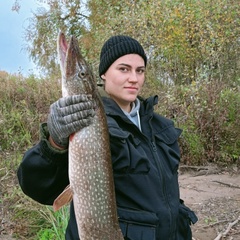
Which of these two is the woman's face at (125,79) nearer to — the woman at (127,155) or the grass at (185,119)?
A: the woman at (127,155)

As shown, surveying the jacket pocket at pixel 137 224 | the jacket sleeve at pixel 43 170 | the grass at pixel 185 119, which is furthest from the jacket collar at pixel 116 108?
the grass at pixel 185 119

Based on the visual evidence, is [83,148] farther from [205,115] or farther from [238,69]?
[238,69]

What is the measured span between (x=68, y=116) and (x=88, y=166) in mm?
245

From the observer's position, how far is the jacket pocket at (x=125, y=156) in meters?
1.63

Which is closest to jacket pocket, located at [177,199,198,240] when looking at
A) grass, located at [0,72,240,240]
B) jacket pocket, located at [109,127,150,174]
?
jacket pocket, located at [109,127,150,174]

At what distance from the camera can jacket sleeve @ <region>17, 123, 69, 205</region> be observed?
1547 mm

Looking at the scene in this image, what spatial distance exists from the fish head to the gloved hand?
0.24 feet

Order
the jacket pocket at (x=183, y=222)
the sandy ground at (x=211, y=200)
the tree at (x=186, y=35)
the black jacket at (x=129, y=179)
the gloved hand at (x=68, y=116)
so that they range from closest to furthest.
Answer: the gloved hand at (x=68, y=116), the black jacket at (x=129, y=179), the jacket pocket at (x=183, y=222), the sandy ground at (x=211, y=200), the tree at (x=186, y=35)

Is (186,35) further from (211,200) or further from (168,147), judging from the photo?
(168,147)

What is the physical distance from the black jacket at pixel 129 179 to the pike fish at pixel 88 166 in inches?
2.2

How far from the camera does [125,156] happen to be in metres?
1.64

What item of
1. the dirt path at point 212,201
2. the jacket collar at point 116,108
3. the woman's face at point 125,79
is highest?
the woman's face at point 125,79

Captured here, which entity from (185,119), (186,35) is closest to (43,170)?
(185,119)

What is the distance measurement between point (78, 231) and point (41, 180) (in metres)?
0.26
